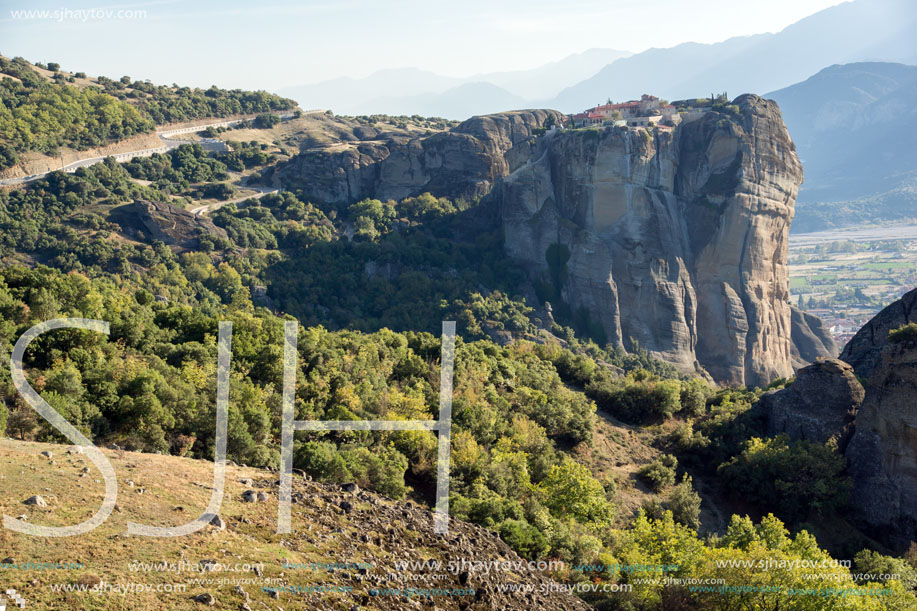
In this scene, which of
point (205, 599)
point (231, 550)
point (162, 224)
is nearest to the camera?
point (205, 599)

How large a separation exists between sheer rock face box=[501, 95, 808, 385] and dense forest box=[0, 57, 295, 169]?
2221 inches

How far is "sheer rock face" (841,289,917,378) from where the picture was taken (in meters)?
40.9

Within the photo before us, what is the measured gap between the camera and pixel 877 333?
4300cm

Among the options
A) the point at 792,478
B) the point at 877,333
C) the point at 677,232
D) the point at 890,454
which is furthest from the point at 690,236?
the point at 792,478

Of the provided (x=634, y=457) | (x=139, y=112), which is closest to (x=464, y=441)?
(x=634, y=457)

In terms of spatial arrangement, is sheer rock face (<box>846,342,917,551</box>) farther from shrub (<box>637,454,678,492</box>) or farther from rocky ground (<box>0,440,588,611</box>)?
rocky ground (<box>0,440,588,611</box>)

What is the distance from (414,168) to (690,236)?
3635cm

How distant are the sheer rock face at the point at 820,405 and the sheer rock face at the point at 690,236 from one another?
33.3m

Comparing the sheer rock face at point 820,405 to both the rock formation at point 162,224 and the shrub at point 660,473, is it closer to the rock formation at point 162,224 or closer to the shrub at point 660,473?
the shrub at point 660,473

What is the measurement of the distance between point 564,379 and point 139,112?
7791 centimetres

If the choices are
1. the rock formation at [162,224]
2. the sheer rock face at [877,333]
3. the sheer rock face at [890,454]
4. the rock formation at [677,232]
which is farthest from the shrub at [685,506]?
the rock formation at [162,224]

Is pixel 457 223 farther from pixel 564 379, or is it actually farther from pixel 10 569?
pixel 10 569

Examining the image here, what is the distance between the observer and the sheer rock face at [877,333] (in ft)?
134

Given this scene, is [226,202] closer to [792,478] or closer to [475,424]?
[475,424]
